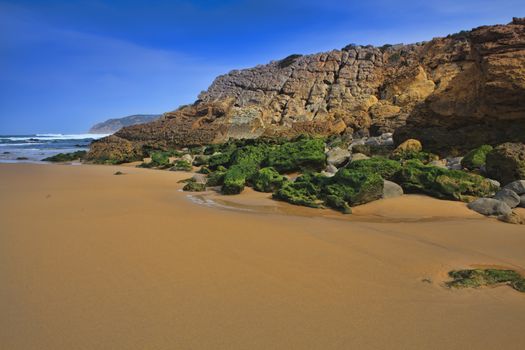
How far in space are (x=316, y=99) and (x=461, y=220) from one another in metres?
23.9

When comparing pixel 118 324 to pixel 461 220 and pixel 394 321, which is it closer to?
pixel 394 321

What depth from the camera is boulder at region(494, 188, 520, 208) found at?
554 centimetres

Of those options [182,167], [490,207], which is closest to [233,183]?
[490,207]

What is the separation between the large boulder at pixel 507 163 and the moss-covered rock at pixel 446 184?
0.72 m

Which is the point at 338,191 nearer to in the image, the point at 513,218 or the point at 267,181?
the point at 267,181

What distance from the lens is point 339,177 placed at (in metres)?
6.39

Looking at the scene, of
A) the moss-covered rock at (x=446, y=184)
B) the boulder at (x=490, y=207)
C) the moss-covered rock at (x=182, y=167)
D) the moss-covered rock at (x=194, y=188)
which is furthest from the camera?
the moss-covered rock at (x=182, y=167)

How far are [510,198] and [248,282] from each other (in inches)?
186

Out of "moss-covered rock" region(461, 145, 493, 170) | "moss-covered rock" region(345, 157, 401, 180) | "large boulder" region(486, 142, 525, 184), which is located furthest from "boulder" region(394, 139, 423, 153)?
"moss-covered rock" region(345, 157, 401, 180)

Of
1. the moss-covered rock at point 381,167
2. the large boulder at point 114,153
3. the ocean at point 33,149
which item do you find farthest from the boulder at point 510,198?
the ocean at point 33,149

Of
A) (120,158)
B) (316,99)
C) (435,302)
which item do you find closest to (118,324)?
(435,302)

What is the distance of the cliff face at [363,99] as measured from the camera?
1090cm

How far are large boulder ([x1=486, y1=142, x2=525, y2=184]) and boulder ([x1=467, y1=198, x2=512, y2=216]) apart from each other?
1875 mm

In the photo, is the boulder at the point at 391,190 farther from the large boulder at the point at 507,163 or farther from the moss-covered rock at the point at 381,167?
the large boulder at the point at 507,163
